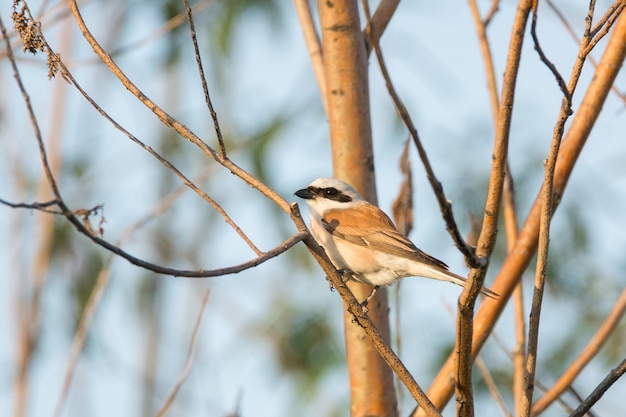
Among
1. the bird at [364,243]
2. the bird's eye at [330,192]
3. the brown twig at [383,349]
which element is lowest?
the brown twig at [383,349]

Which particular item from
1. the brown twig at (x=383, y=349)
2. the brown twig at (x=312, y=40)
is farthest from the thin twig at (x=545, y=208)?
the brown twig at (x=312, y=40)

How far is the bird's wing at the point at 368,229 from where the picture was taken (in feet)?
11.2

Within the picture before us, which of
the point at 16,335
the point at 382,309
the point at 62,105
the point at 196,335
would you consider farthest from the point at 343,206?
the point at 62,105

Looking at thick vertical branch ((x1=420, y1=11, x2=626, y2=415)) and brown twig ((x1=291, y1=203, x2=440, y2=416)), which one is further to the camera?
thick vertical branch ((x1=420, y1=11, x2=626, y2=415))

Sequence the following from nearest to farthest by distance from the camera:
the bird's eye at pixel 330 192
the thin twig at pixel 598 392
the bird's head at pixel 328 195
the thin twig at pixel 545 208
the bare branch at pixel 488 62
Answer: the thin twig at pixel 545 208
the thin twig at pixel 598 392
the bare branch at pixel 488 62
the bird's head at pixel 328 195
the bird's eye at pixel 330 192

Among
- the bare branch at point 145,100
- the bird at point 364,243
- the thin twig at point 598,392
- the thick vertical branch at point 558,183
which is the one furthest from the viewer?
the bird at point 364,243

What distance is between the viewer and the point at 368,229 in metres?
3.61

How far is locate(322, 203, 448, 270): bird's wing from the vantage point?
11.2 feet

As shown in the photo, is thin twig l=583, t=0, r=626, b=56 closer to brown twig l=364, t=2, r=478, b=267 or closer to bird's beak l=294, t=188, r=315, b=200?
brown twig l=364, t=2, r=478, b=267

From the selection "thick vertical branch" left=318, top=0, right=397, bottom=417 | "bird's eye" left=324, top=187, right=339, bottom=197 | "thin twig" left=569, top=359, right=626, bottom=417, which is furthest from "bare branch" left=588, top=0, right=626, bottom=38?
"bird's eye" left=324, top=187, right=339, bottom=197

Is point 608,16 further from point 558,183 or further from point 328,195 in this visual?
point 328,195

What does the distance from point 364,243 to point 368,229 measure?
4.0 inches

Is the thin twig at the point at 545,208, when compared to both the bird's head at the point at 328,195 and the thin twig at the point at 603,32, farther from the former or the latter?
the bird's head at the point at 328,195

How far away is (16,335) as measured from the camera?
4574 millimetres
